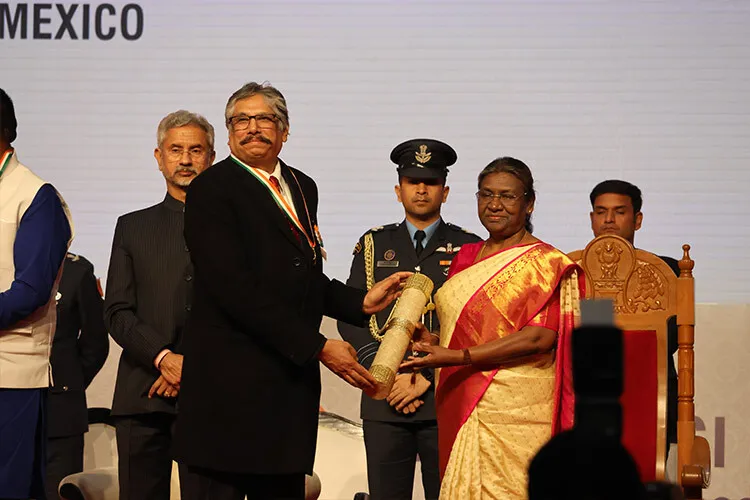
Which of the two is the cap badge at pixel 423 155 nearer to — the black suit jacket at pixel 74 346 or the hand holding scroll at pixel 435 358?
the hand holding scroll at pixel 435 358

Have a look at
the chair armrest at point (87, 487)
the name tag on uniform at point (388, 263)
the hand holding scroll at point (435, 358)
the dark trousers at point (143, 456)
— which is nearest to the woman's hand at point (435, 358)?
the hand holding scroll at point (435, 358)

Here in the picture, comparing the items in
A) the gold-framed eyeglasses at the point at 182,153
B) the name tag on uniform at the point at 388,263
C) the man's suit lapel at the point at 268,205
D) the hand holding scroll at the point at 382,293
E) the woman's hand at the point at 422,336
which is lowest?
the woman's hand at the point at 422,336

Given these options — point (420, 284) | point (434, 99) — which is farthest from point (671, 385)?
point (434, 99)

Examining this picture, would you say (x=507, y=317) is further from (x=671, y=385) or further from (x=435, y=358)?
(x=671, y=385)

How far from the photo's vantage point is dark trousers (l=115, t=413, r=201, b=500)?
111 inches

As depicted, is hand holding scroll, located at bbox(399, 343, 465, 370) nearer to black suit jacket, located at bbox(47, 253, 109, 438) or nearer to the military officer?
the military officer

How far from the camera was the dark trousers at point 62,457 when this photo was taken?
388 centimetres

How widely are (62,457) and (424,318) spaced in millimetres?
1549

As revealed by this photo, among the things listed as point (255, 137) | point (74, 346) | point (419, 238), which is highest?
point (255, 137)

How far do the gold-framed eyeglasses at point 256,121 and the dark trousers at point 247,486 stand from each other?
0.74 m

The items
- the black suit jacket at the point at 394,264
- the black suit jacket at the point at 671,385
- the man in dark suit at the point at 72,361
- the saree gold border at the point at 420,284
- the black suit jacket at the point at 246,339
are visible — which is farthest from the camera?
the man in dark suit at the point at 72,361

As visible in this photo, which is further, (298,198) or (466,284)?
(466,284)

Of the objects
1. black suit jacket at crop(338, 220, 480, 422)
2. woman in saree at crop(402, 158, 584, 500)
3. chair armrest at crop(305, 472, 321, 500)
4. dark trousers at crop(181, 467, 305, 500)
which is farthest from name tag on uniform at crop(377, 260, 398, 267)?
dark trousers at crop(181, 467, 305, 500)

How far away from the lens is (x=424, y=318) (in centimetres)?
334
